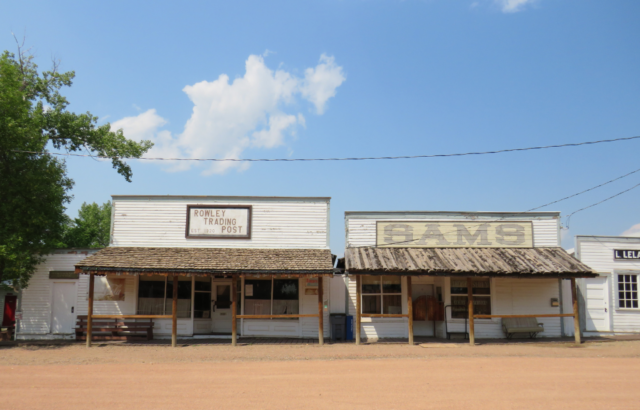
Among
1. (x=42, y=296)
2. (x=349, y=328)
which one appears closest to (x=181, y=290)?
(x=42, y=296)

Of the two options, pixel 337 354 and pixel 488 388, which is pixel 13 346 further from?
pixel 488 388

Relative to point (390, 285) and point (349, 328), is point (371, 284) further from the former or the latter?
point (349, 328)

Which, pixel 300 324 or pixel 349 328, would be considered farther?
pixel 300 324

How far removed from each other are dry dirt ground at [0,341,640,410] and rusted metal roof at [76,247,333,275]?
2.34 m

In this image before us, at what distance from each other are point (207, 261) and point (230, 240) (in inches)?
75.1

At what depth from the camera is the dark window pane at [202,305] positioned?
16672mm

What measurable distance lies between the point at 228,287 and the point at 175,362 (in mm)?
5399

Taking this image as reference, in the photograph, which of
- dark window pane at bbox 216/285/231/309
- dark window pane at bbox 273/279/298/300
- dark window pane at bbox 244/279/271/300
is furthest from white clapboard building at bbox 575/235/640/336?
dark window pane at bbox 216/285/231/309

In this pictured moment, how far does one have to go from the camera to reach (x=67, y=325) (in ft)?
53.7

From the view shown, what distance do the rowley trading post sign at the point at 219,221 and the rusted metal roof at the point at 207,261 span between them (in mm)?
627

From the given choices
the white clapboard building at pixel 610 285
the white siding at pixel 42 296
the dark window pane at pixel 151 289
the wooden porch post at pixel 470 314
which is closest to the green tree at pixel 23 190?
the white siding at pixel 42 296

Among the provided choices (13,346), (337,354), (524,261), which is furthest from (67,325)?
(524,261)

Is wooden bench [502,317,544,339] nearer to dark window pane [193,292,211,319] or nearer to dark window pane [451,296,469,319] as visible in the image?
dark window pane [451,296,469,319]

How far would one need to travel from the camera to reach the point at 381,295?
16344 mm
